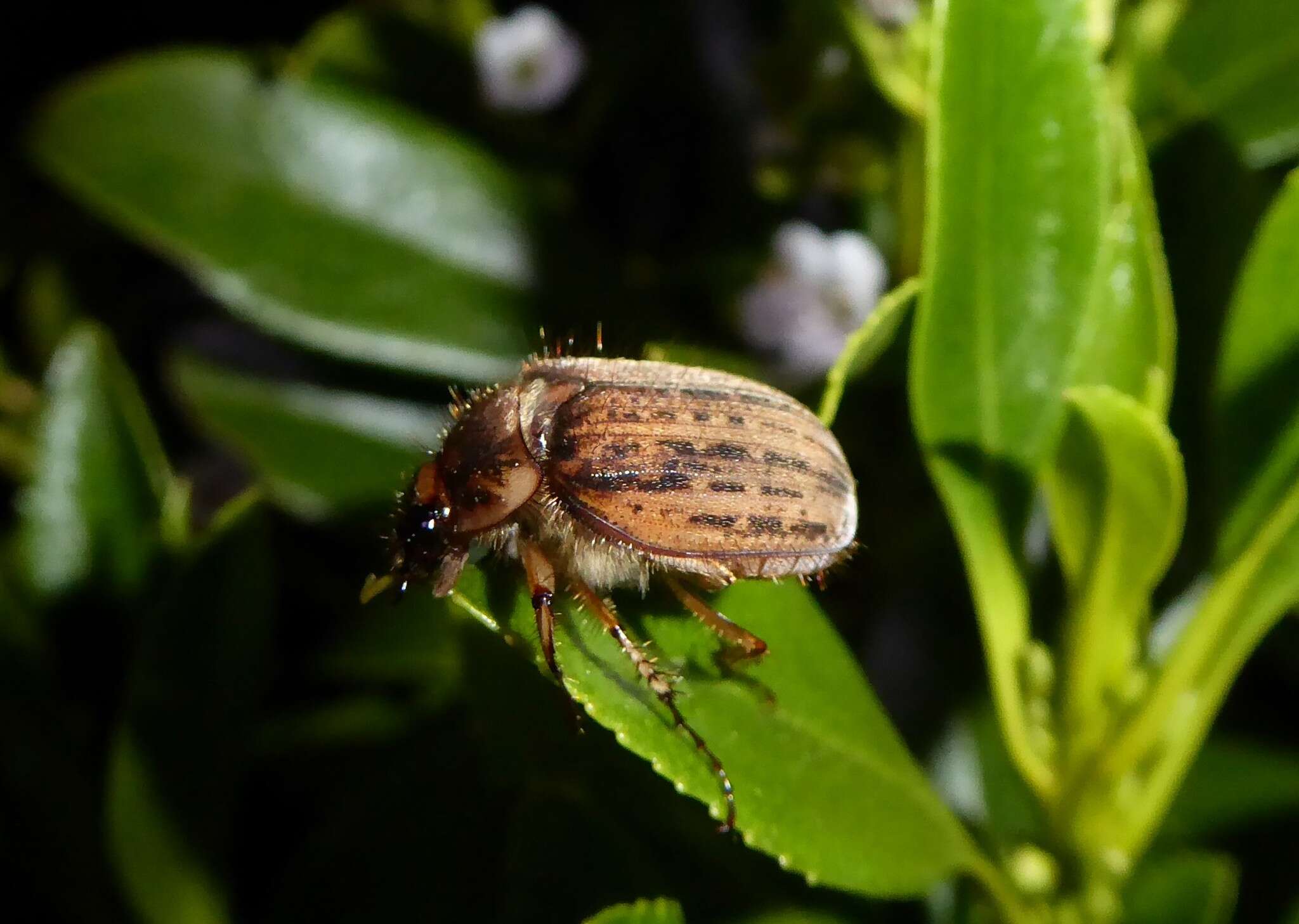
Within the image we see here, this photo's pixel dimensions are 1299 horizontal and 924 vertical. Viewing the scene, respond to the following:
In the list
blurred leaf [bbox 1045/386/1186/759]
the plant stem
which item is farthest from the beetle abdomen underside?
the plant stem

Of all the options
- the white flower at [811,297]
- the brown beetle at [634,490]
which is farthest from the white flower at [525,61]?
the brown beetle at [634,490]

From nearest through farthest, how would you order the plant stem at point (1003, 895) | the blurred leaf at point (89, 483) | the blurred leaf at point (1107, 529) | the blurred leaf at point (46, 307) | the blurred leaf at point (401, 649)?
the blurred leaf at point (1107, 529) < the plant stem at point (1003, 895) < the blurred leaf at point (89, 483) < the blurred leaf at point (401, 649) < the blurred leaf at point (46, 307)

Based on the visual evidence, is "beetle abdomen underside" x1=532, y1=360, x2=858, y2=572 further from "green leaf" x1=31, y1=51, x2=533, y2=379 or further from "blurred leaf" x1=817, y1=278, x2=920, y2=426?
"green leaf" x1=31, y1=51, x2=533, y2=379

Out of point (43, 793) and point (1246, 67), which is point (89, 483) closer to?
point (43, 793)

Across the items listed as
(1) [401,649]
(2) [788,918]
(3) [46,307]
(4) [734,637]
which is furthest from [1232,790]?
(3) [46,307]

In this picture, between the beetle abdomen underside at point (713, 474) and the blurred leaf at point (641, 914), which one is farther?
the beetle abdomen underside at point (713, 474)

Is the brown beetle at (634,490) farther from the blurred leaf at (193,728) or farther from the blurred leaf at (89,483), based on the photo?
the blurred leaf at (89,483)
